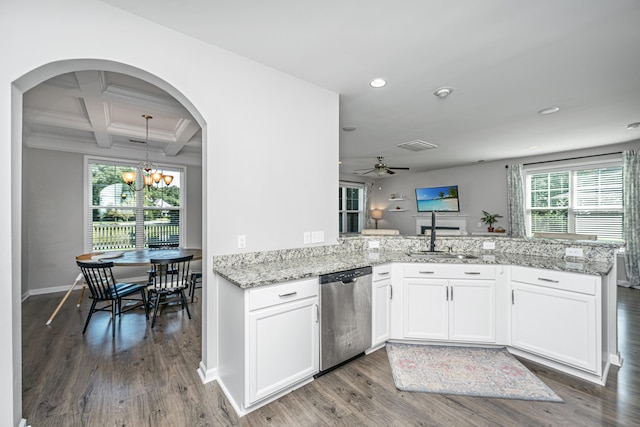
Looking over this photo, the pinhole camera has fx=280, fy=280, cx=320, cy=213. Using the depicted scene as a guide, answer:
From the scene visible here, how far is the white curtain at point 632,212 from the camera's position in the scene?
4.92 metres

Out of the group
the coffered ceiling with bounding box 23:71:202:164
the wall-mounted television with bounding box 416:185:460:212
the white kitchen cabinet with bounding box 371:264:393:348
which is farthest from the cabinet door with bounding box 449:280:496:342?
the wall-mounted television with bounding box 416:185:460:212

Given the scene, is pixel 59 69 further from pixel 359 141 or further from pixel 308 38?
pixel 359 141

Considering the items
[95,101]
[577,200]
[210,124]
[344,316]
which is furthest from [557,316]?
[95,101]

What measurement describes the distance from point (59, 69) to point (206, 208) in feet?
3.98

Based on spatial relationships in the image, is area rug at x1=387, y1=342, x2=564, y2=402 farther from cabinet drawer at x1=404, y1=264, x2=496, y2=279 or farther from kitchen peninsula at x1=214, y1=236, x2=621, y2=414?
cabinet drawer at x1=404, y1=264, x2=496, y2=279

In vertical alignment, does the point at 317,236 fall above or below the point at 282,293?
above

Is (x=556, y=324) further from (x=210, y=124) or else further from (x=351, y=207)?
(x=351, y=207)

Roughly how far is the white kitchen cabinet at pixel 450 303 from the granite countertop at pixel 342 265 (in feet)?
0.32

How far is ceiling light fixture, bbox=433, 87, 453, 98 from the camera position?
2941 mm

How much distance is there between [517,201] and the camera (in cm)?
639

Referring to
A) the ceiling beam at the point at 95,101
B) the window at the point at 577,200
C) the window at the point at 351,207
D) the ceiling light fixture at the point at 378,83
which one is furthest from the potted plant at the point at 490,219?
the ceiling beam at the point at 95,101

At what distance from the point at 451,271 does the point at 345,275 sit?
108cm

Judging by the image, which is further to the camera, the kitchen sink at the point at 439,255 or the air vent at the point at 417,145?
the air vent at the point at 417,145

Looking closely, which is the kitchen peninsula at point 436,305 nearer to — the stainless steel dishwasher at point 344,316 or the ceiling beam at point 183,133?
the stainless steel dishwasher at point 344,316
